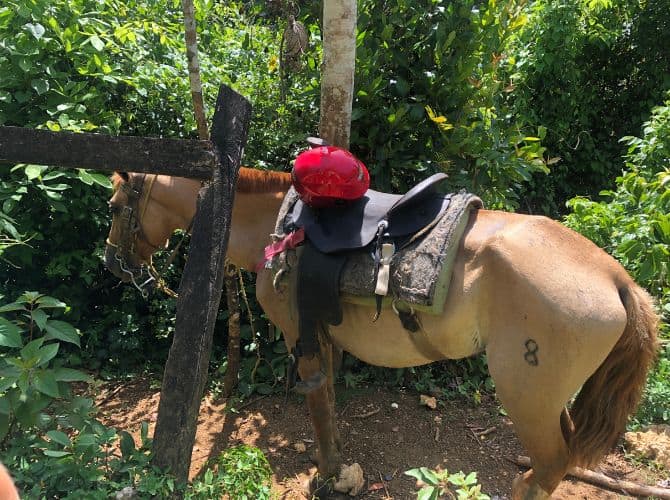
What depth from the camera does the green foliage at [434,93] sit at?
10.4 ft

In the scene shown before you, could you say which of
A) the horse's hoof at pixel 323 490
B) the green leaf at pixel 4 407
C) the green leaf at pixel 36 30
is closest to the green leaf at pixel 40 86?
the green leaf at pixel 36 30

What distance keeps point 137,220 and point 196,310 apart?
987 millimetres

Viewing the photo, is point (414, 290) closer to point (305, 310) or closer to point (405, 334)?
point (405, 334)

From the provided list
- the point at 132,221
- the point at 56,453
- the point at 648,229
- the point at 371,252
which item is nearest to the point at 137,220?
the point at 132,221

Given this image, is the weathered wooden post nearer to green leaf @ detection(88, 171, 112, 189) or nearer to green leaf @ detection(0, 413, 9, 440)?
Answer: green leaf @ detection(0, 413, 9, 440)

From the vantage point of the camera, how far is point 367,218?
7.58 ft

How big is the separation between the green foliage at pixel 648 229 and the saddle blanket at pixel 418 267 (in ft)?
5.66

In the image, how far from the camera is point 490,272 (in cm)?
205

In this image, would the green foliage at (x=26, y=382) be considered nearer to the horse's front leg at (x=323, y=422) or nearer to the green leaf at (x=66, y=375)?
the green leaf at (x=66, y=375)

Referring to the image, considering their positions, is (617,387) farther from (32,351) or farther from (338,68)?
(32,351)

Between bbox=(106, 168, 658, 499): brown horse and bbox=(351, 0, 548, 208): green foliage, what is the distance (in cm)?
119

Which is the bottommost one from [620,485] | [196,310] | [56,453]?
[620,485]

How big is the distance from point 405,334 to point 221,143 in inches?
48.5

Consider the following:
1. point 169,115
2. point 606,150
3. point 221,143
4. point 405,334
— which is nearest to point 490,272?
point 405,334
